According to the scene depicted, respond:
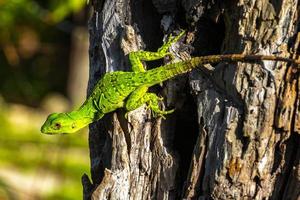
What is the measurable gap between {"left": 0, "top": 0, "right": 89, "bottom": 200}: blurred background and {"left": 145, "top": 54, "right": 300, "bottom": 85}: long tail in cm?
281

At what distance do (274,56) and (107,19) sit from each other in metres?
1.26

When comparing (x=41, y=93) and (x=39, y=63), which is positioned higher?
(x=39, y=63)

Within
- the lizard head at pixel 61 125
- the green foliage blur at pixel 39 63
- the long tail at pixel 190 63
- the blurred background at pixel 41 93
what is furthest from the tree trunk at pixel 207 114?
the green foliage blur at pixel 39 63

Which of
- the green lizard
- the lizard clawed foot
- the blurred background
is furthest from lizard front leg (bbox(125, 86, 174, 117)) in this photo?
the blurred background

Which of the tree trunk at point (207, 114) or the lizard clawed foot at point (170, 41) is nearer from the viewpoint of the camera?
the tree trunk at point (207, 114)

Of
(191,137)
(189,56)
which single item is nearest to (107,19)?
(189,56)

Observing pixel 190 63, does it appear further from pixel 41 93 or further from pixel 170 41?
pixel 41 93

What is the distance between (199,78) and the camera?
340cm

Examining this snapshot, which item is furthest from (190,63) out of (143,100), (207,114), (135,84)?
(135,84)

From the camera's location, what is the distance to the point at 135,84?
418 centimetres

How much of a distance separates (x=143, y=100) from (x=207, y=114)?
630 mm

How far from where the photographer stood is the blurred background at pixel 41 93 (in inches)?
323

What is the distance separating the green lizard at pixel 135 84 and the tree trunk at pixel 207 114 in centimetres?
5

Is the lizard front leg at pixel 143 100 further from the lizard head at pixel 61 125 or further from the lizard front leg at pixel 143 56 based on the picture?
the lizard head at pixel 61 125
